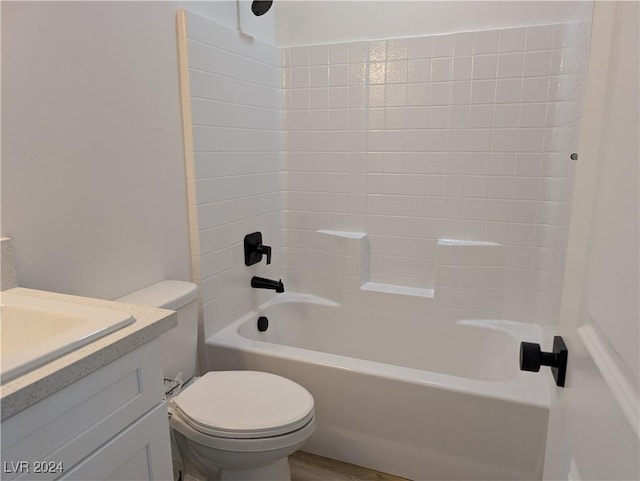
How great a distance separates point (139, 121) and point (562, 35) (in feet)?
5.85

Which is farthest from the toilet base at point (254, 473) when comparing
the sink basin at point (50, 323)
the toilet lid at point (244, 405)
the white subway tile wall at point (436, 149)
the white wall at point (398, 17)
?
the white wall at point (398, 17)

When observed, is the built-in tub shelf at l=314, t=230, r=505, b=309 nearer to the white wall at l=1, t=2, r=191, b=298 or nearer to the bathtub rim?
the bathtub rim

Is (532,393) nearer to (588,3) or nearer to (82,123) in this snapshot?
(588,3)

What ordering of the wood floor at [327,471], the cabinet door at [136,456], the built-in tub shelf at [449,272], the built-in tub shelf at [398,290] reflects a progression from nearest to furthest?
the cabinet door at [136,456]
the wood floor at [327,471]
the built-in tub shelf at [449,272]
the built-in tub shelf at [398,290]

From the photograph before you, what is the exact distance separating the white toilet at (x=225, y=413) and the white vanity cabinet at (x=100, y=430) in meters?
0.36

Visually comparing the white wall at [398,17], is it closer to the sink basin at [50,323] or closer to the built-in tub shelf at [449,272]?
the built-in tub shelf at [449,272]

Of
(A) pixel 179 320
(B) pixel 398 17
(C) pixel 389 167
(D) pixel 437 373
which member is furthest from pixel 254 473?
(B) pixel 398 17

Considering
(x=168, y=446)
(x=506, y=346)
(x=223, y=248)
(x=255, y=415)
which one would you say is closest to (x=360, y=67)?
(x=223, y=248)

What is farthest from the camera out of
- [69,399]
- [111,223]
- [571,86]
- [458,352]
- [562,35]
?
[458,352]

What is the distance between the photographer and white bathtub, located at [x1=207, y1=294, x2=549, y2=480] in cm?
161

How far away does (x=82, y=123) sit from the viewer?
4.54ft

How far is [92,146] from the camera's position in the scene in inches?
56.2

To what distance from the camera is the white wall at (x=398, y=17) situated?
1.98 metres

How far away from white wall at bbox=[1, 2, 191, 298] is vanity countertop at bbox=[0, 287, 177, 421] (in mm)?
335
